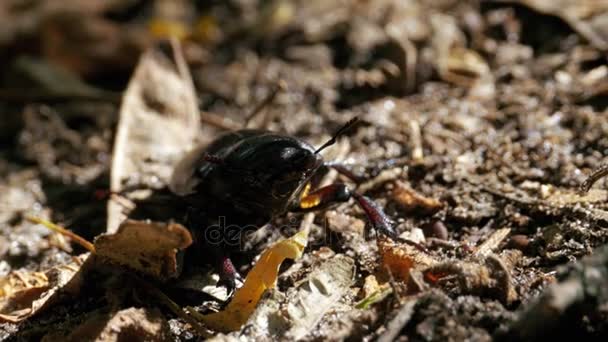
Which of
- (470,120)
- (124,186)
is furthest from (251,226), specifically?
(470,120)

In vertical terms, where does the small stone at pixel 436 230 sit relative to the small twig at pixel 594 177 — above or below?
below

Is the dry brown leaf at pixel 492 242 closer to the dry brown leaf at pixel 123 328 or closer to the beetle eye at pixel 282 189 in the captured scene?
the beetle eye at pixel 282 189

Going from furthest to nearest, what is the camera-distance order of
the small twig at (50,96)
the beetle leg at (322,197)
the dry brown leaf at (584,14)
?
the small twig at (50,96)
the dry brown leaf at (584,14)
the beetle leg at (322,197)

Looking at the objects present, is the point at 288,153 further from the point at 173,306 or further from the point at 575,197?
the point at 575,197

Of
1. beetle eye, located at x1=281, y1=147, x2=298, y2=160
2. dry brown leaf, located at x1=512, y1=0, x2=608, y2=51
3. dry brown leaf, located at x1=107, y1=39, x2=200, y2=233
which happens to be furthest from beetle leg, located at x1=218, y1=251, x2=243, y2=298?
dry brown leaf, located at x1=512, y1=0, x2=608, y2=51

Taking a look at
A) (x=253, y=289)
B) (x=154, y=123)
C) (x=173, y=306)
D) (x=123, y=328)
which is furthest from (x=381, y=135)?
(x=123, y=328)

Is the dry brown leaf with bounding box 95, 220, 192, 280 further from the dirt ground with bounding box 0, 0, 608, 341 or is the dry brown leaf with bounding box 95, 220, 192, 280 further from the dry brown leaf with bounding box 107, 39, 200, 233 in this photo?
the dry brown leaf with bounding box 107, 39, 200, 233

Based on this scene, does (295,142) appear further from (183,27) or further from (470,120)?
(183,27)

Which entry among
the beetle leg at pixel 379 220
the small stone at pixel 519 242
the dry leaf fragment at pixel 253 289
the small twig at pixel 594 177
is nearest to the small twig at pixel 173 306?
the dry leaf fragment at pixel 253 289
